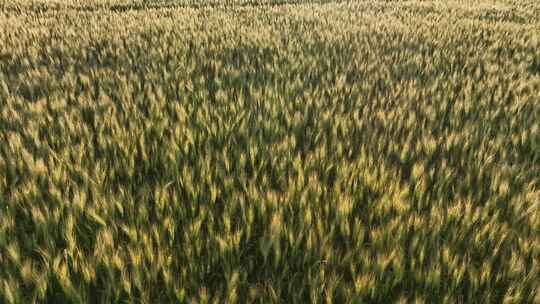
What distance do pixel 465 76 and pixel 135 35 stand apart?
4.08 meters

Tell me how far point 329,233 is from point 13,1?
9.99 metres

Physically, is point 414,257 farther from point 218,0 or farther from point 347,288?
point 218,0

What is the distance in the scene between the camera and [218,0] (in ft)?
34.2

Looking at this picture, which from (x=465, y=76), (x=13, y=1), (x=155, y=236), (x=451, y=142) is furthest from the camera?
(x=13, y=1)

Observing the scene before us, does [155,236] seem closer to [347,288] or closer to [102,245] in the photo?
[102,245]

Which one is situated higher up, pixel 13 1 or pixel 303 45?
pixel 13 1

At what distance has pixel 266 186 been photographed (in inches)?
69.2

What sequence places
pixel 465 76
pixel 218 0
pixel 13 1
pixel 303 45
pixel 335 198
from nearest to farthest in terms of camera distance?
pixel 335 198 < pixel 465 76 < pixel 303 45 < pixel 13 1 < pixel 218 0

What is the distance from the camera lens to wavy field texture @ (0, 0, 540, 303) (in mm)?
1212

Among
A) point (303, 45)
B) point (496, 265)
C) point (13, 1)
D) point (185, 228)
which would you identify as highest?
point (13, 1)

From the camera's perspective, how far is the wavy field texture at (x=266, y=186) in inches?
47.7

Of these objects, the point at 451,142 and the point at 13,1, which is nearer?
the point at 451,142

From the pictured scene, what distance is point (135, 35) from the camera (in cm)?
533

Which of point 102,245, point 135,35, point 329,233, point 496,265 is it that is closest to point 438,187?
point 496,265
